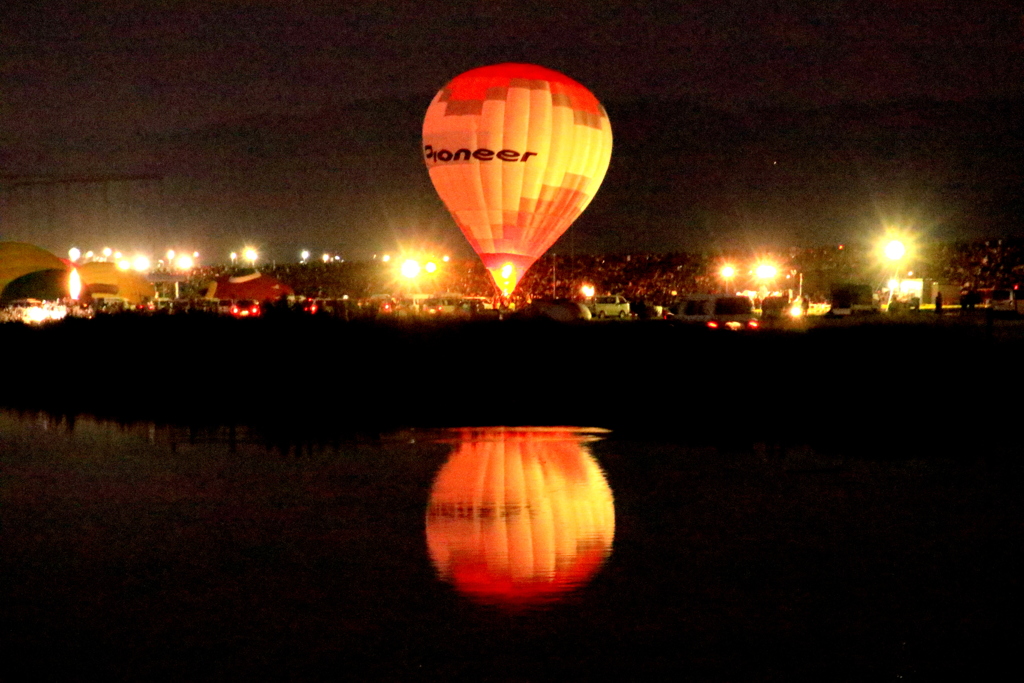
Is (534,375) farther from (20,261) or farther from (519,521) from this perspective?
(20,261)

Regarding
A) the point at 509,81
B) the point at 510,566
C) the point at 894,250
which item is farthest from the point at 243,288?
the point at 510,566

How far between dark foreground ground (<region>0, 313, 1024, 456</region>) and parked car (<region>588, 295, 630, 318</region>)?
3494 centimetres

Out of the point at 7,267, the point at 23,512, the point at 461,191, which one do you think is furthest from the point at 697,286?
→ the point at 23,512

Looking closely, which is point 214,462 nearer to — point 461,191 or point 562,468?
point 562,468

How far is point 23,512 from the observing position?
9977 millimetres

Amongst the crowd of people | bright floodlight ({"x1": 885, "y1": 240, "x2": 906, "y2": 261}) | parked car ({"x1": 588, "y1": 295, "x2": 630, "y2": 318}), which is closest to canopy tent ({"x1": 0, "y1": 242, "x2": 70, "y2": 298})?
parked car ({"x1": 588, "y1": 295, "x2": 630, "y2": 318})

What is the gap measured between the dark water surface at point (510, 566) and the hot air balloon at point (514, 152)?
30637 mm

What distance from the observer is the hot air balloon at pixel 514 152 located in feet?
141

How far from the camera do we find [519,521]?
953 cm

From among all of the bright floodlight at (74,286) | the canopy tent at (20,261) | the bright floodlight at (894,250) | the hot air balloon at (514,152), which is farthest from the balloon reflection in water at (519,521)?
the canopy tent at (20,261)

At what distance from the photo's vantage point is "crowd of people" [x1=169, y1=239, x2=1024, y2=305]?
367 feet

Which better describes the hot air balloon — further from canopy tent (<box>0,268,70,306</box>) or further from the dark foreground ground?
canopy tent (<box>0,268,70,306</box>)

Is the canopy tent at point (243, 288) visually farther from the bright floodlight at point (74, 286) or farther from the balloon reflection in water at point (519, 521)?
the balloon reflection in water at point (519, 521)

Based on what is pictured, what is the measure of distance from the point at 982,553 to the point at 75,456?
32.5 feet
